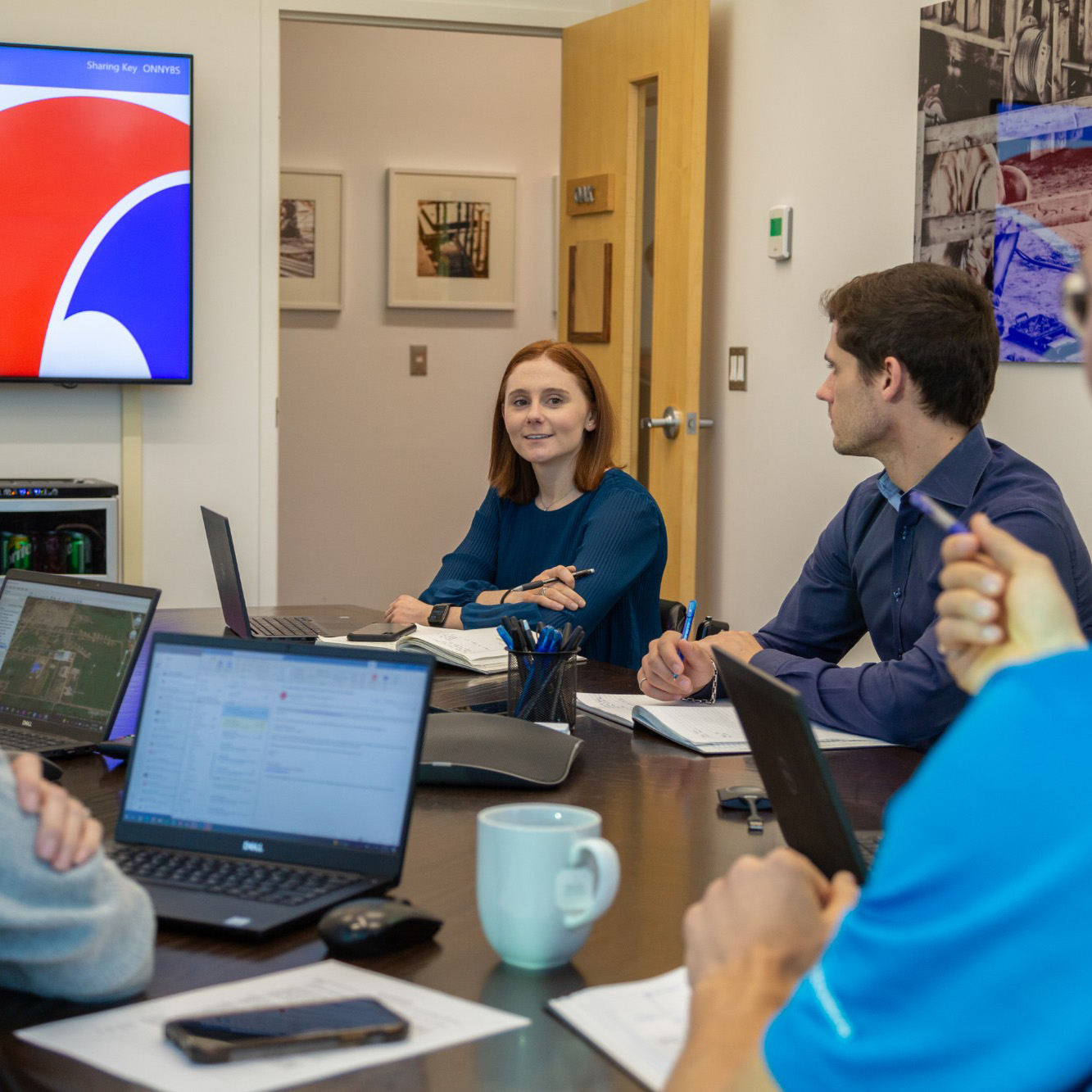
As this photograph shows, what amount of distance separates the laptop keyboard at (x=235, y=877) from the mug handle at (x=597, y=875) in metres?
0.21

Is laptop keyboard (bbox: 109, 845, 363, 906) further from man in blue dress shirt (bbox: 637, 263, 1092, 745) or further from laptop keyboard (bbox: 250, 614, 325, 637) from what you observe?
laptop keyboard (bbox: 250, 614, 325, 637)

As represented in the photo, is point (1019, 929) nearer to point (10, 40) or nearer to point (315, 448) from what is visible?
point (10, 40)

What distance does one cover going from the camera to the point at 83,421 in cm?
407

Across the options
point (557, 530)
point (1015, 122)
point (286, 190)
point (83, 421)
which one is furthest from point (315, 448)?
point (1015, 122)

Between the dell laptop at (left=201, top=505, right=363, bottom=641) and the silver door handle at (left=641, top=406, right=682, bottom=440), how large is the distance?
4.83 feet

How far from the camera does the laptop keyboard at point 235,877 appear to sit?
107cm

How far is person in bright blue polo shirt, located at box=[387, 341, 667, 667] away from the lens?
8.36ft

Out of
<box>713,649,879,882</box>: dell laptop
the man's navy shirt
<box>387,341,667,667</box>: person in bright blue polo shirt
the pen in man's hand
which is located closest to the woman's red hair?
<box>387,341,667,667</box>: person in bright blue polo shirt

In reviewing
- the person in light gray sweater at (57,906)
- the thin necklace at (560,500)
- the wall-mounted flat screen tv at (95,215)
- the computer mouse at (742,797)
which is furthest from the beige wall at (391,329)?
the person in light gray sweater at (57,906)

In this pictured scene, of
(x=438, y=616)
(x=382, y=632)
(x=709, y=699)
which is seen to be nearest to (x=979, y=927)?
(x=709, y=699)

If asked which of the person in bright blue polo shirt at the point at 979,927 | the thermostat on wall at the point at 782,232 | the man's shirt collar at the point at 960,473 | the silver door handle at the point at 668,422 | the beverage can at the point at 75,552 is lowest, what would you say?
the beverage can at the point at 75,552

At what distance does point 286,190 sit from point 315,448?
1.01 meters

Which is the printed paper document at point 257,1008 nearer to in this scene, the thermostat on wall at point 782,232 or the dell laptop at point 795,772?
the dell laptop at point 795,772

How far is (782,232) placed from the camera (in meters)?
3.70
